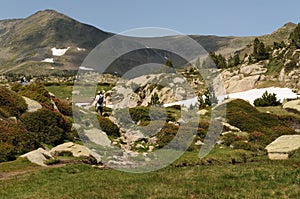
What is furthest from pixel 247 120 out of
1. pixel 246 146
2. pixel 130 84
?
pixel 130 84

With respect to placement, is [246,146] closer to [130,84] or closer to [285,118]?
[285,118]

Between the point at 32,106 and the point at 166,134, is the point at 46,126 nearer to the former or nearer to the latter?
the point at 32,106

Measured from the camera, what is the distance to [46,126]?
31.9 meters

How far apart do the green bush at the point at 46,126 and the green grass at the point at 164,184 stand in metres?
10.1

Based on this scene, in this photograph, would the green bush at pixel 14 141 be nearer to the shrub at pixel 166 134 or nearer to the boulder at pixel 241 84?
the shrub at pixel 166 134

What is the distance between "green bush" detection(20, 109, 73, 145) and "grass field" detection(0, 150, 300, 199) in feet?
29.9

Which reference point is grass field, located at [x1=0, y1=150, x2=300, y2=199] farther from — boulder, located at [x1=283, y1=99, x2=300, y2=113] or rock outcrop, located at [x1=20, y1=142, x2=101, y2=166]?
boulder, located at [x1=283, y1=99, x2=300, y2=113]

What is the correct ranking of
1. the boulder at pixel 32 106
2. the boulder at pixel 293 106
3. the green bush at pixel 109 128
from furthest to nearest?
the boulder at pixel 293 106 → the green bush at pixel 109 128 → the boulder at pixel 32 106

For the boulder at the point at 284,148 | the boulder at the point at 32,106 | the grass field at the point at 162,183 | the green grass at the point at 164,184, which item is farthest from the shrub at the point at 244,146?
the boulder at the point at 32,106

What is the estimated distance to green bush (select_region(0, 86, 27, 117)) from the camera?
110 feet

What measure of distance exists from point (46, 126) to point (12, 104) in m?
4.79

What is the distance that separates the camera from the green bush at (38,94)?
133 feet

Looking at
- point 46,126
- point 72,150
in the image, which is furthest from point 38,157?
point 46,126

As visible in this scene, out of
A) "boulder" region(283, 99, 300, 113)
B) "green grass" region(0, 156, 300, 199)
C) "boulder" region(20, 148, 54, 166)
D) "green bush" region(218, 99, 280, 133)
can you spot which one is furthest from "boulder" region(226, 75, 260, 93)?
"boulder" region(20, 148, 54, 166)
